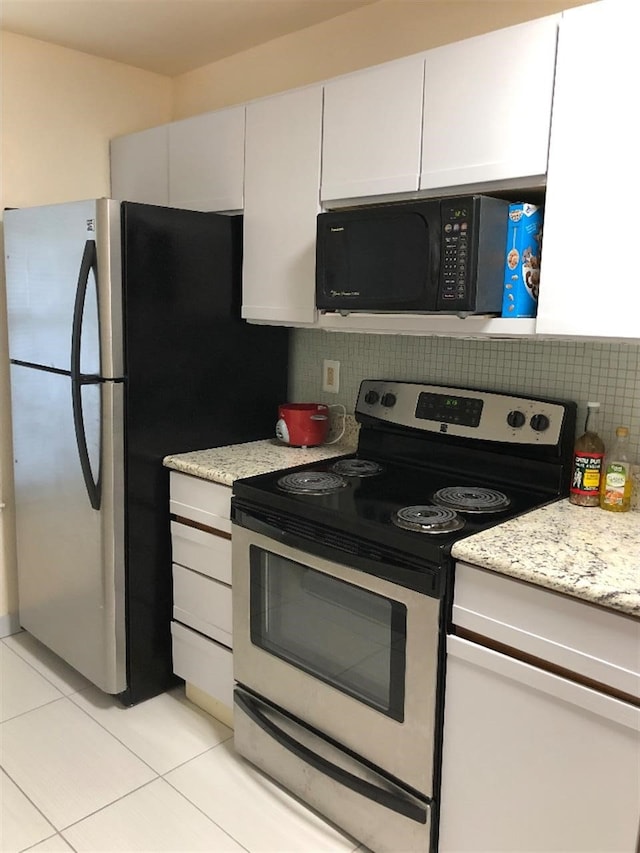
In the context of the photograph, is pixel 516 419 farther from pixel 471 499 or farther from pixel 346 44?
pixel 346 44

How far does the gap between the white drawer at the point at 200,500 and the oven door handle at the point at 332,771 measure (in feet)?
1.78

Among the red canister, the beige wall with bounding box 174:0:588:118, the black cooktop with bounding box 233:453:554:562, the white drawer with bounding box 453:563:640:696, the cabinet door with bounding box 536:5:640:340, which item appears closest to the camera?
the white drawer with bounding box 453:563:640:696

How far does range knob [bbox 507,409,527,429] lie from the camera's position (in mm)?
2020

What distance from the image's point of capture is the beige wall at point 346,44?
2121 millimetres

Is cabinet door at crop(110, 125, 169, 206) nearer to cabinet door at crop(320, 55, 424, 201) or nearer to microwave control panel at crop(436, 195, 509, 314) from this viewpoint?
cabinet door at crop(320, 55, 424, 201)

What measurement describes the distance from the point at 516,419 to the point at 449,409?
0.80ft

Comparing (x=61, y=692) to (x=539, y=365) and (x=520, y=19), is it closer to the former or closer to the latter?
(x=539, y=365)

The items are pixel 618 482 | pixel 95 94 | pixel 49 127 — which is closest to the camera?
pixel 618 482

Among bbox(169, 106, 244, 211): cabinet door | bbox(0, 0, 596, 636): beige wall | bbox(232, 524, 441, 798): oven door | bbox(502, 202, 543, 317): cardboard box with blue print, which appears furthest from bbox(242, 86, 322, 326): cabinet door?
bbox(232, 524, 441, 798): oven door

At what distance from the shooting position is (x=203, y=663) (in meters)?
2.37

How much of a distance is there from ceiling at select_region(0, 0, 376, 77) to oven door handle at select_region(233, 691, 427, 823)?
91.0 inches

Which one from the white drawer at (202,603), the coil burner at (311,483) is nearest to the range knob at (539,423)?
the coil burner at (311,483)

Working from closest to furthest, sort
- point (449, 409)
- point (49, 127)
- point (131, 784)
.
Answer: point (131, 784) < point (449, 409) < point (49, 127)

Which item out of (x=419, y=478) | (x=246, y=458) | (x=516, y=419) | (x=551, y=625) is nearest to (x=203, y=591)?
(x=246, y=458)
